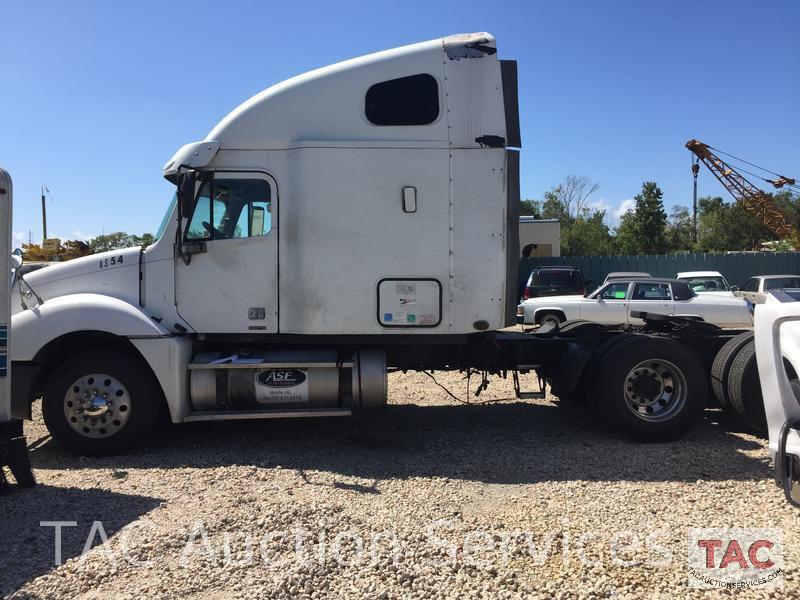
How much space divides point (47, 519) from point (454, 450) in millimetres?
3475

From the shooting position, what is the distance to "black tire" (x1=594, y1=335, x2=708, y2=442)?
5633 millimetres

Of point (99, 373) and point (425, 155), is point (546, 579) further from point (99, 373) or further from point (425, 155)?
point (99, 373)

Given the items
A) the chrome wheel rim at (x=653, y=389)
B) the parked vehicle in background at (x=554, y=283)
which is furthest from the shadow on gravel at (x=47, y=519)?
the parked vehicle in background at (x=554, y=283)

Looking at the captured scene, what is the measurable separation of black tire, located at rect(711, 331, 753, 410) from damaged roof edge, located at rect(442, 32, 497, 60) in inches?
155

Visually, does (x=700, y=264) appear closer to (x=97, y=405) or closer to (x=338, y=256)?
(x=338, y=256)

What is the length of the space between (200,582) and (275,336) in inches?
114

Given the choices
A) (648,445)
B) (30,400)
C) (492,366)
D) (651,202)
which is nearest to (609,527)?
(648,445)

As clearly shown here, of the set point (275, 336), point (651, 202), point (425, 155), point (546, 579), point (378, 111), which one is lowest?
point (546, 579)

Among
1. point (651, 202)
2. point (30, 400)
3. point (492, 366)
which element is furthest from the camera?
point (651, 202)

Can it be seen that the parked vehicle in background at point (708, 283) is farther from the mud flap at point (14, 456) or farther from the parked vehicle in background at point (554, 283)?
the mud flap at point (14, 456)

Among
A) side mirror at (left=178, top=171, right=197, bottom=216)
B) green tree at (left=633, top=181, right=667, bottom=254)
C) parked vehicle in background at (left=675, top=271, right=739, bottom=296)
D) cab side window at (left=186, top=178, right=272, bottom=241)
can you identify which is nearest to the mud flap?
cab side window at (left=186, top=178, right=272, bottom=241)

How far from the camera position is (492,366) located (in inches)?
246

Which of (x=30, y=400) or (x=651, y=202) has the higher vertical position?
(x=651, y=202)

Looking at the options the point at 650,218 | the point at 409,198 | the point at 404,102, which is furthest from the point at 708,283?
the point at 650,218
